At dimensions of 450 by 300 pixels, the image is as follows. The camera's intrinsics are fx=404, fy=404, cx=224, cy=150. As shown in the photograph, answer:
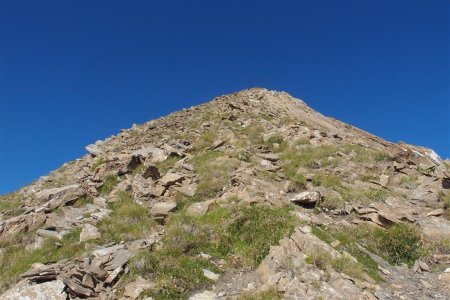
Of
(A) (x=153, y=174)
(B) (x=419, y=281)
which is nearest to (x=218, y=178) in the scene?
(A) (x=153, y=174)

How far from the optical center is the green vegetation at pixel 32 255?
12438 millimetres

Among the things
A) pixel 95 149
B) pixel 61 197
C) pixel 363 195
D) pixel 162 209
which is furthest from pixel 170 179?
pixel 95 149

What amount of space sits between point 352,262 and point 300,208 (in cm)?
371

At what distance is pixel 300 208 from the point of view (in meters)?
14.5

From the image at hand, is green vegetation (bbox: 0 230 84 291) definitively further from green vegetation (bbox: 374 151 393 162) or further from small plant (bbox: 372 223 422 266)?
green vegetation (bbox: 374 151 393 162)

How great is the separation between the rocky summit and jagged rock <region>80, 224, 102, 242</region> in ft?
0.16

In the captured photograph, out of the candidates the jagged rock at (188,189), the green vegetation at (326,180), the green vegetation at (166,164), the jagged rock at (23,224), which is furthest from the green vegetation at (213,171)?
the jagged rock at (23,224)

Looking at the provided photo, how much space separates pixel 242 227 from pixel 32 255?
22.8 feet

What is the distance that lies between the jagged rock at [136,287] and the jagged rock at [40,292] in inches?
56.5

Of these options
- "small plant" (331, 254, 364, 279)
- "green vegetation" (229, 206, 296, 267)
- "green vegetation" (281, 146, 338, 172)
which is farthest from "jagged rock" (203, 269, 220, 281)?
"green vegetation" (281, 146, 338, 172)

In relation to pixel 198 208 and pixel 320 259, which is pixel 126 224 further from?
pixel 320 259

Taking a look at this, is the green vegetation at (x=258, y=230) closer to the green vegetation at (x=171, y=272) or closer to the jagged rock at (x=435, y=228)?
the green vegetation at (x=171, y=272)

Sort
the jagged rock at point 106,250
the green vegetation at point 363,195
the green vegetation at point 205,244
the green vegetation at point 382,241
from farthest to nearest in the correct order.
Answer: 1. the green vegetation at point 363,195
2. the green vegetation at point 382,241
3. the jagged rock at point 106,250
4. the green vegetation at point 205,244

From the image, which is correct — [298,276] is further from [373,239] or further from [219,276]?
[373,239]
